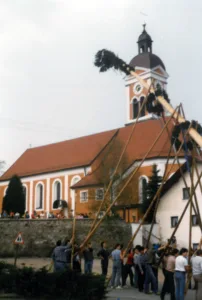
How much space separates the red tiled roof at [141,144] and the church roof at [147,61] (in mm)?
12491

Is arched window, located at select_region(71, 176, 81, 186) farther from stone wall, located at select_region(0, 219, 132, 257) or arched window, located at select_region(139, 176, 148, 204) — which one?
stone wall, located at select_region(0, 219, 132, 257)

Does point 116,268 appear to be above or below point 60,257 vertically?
below

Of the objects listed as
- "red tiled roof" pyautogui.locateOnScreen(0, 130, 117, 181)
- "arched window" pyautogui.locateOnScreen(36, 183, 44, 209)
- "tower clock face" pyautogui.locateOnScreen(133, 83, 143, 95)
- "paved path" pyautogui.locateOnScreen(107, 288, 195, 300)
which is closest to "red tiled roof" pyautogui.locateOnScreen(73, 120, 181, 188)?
"red tiled roof" pyautogui.locateOnScreen(0, 130, 117, 181)

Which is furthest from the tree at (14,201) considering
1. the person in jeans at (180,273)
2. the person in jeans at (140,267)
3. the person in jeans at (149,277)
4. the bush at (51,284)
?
the person in jeans at (180,273)

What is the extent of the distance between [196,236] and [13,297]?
20765 millimetres

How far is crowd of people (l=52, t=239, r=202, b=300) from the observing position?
1198 centimetres

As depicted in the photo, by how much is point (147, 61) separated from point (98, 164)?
19.2 meters

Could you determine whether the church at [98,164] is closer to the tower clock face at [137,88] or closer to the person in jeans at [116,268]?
the tower clock face at [137,88]

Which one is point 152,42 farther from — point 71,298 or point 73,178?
point 71,298

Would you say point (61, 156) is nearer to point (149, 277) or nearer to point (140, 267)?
point (140, 267)

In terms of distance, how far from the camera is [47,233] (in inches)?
1195

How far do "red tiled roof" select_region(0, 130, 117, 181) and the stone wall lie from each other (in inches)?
658

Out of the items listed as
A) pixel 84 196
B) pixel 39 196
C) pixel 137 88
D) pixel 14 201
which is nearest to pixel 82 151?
pixel 39 196

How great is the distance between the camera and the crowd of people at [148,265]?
11977 millimetres
